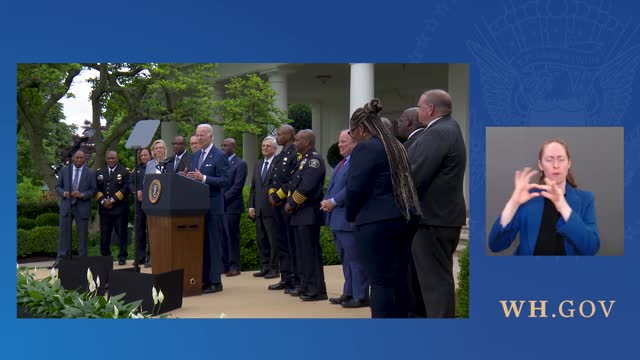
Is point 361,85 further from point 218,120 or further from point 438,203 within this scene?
point 438,203

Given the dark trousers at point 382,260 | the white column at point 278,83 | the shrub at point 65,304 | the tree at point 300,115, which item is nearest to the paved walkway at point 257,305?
the shrub at point 65,304

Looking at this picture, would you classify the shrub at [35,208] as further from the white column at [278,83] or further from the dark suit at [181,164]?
the dark suit at [181,164]

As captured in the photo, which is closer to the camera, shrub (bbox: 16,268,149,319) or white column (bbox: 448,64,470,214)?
shrub (bbox: 16,268,149,319)

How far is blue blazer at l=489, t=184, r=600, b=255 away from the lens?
16.0ft

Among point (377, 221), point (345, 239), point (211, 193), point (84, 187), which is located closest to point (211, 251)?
point (211, 193)

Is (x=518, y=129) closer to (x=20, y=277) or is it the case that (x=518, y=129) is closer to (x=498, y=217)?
(x=498, y=217)

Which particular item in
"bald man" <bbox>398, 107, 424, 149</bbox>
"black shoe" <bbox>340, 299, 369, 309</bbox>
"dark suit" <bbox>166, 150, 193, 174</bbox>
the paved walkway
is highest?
"bald man" <bbox>398, 107, 424, 149</bbox>

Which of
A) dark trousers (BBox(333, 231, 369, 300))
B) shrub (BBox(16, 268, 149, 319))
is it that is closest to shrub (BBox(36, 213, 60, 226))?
shrub (BBox(16, 268, 149, 319))

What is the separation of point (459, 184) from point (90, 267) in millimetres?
3739

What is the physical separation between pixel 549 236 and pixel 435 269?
2.68 ft

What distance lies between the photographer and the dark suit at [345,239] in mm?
6945

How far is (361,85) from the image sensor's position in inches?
435

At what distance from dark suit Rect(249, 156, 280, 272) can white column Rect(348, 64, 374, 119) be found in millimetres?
2307

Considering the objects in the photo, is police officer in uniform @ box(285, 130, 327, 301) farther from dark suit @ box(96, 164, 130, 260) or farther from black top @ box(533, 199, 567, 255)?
dark suit @ box(96, 164, 130, 260)
